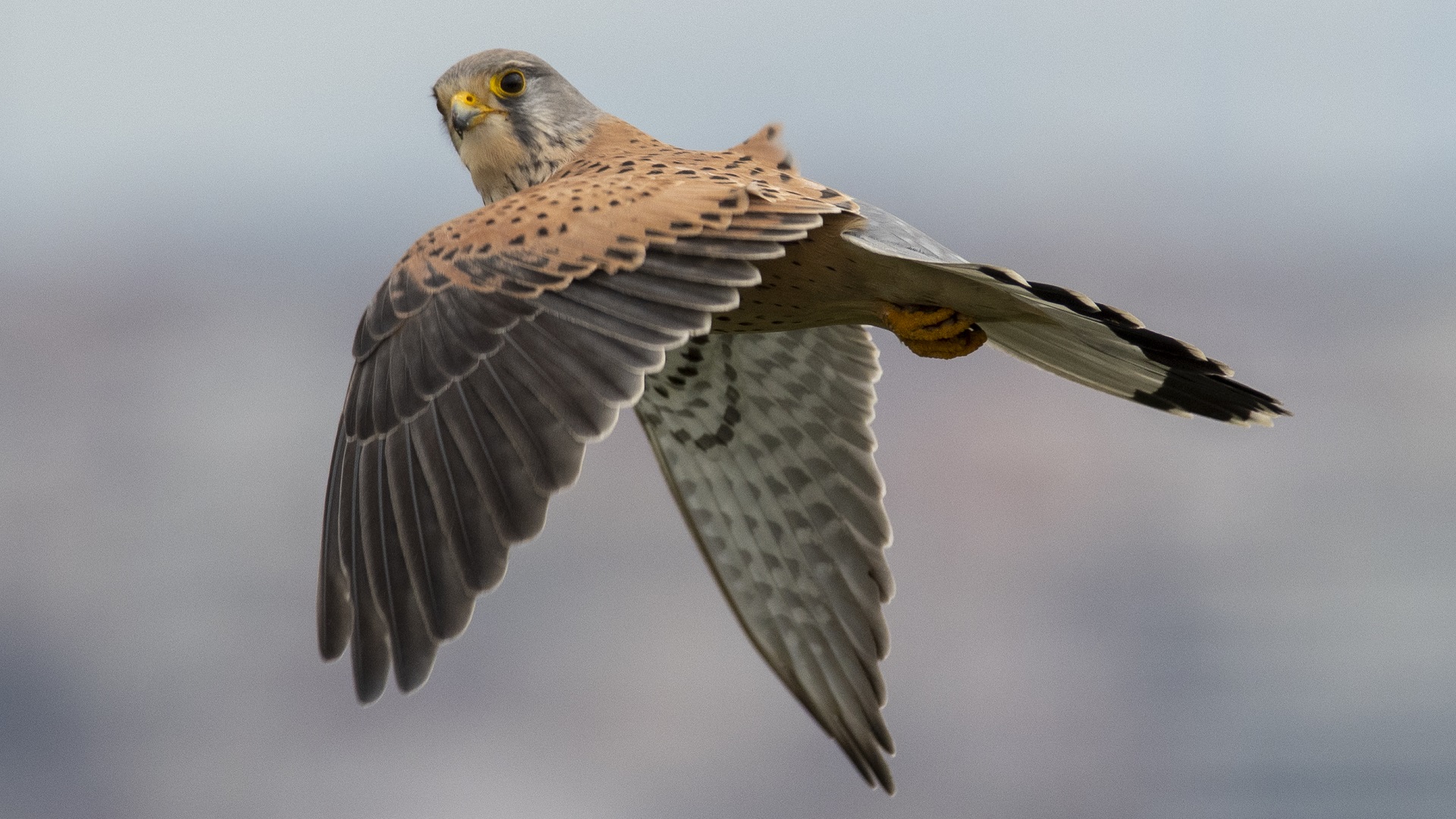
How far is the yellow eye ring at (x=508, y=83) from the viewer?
2.89 m

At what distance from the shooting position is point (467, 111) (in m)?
2.87

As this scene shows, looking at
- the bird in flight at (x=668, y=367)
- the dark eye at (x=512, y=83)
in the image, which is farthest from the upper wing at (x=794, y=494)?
Result: the dark eye at (x=512, y=83)

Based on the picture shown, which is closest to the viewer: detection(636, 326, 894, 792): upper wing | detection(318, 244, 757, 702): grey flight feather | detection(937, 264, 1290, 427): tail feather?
detection(318, 244, 757, 702): grey flight feather

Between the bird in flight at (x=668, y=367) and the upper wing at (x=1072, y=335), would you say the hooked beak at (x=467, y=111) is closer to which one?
the bird in flight at (x=668, y=367)

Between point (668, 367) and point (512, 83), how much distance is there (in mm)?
610

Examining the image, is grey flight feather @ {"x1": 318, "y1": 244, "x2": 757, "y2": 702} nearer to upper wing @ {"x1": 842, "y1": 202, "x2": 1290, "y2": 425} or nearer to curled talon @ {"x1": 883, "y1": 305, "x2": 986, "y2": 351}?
upper wing @ {"x1": 842, "y1": 202, "x2": 1290, "y2": 425}

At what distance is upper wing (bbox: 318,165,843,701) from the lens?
81.6 inches

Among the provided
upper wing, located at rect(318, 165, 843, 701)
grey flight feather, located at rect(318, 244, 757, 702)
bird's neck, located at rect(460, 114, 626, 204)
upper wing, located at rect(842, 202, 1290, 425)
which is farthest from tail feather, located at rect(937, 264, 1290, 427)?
bird's neck, located at rect(460, 114, 626, 204)

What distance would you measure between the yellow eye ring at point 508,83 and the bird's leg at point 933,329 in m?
0.81

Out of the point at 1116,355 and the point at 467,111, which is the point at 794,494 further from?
the point at 467,111

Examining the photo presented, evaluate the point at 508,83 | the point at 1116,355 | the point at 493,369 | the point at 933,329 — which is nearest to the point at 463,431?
the point at 493,369

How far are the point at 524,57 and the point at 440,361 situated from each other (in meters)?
0.88

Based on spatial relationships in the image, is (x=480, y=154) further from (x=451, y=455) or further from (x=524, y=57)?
(x=451, y=455)

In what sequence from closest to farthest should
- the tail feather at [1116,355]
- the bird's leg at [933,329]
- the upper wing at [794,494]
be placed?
1. the tail feather at [1116,355]
2. the bird's leg at [933,329]
3. the upper wing at [794,494]
